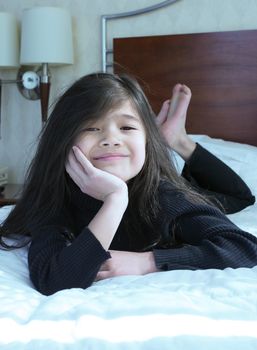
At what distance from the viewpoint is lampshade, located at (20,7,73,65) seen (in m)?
2.12

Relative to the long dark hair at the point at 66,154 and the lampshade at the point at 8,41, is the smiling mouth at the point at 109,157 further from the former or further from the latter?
the lampshade at the point at 8,41

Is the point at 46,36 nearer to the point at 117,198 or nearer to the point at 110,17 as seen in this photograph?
the point at 110,17

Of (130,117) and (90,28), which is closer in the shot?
(130,117)

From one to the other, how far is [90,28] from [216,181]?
128 centimetres

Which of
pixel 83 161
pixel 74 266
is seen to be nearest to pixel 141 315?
pixel 74 266

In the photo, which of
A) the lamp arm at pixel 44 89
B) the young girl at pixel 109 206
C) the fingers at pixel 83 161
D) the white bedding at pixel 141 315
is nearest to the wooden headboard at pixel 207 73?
the lamp arm at pixel 44 89

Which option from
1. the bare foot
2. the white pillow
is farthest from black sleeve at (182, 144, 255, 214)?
the white pillow

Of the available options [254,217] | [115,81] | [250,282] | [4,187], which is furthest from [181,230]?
[4,187]

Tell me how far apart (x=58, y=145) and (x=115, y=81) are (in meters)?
0.20

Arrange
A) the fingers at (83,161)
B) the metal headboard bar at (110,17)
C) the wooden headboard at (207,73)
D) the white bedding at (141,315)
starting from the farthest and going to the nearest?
the metal headboard bar at (110,17) → the wooden headboard at (207,73) → the fingers at (83,161) → the white bedding at (141,315)

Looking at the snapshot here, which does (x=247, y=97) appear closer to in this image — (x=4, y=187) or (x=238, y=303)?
(x=4, y=187)

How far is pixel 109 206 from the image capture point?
2.48ft

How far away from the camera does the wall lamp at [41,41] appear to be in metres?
2.12

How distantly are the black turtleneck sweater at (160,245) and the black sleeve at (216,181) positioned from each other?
53 centimetres
